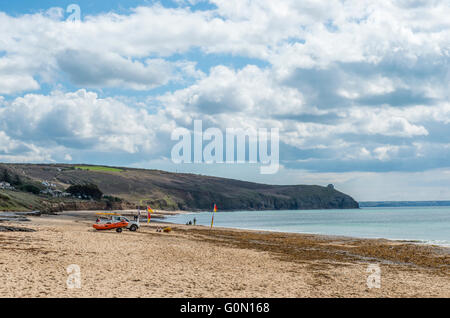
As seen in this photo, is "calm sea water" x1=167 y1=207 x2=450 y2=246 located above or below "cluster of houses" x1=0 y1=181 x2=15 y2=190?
below

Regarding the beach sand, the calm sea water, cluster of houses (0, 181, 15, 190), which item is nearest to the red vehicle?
the beach sand

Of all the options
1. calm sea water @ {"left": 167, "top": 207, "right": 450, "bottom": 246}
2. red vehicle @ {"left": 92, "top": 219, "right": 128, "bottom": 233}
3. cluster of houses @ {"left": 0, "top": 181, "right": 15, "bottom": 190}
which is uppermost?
cluster of houses @ {"left": 0, "top": 181, "right": 15, "bottom": 190}

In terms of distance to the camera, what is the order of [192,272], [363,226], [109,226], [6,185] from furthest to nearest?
[6,185] → [363,226] → [109,226] → [192,272]

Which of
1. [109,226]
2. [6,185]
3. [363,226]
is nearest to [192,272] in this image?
[109,226]

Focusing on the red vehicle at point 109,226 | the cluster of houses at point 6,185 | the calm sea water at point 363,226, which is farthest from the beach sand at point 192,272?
the cluster of houses at point 6,185

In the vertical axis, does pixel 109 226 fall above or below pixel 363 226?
above

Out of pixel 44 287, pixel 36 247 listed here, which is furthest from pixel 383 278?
pixel 36 247

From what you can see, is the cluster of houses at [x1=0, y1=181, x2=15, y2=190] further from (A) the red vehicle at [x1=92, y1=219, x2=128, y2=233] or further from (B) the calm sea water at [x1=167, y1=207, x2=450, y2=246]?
(A) the red vehicle at [x1=92, y1=219, x2=128, y2=233]

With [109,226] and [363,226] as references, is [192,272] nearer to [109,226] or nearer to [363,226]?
[109,226]

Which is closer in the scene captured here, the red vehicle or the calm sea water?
the red vehicle

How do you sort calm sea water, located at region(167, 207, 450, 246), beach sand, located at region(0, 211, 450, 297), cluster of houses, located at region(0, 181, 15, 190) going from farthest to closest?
cluster of houses, located at region(0, 181, 15, 190) → calm sea water, located at region(167, 207, 450, 246) → beach sand, located at region(0, 211, 450, 297)

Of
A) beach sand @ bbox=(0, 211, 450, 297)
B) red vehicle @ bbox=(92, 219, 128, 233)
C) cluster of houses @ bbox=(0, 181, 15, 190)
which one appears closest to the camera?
beach sand @ bbox=(0, 211, 450, 297)

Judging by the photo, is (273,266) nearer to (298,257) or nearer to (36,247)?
(298,257)

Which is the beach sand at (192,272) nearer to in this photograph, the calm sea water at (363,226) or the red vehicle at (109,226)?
the red vehicle at (109,226)
